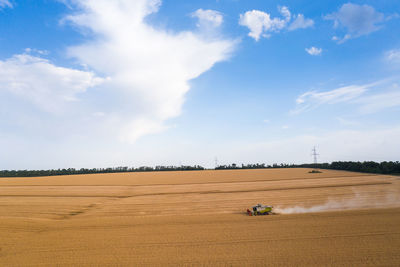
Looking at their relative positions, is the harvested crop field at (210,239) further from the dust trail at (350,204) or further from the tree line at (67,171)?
the tree line at (67,171)

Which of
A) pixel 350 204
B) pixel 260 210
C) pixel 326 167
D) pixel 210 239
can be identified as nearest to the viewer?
pixel 210 239

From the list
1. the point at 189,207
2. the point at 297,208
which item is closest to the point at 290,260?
the point at 297,208

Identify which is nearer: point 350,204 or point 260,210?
point 260,210

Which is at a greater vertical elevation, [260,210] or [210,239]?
[260,210]

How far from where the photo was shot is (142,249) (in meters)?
9.90

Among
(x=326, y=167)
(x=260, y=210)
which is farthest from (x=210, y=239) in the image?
(x=326, y=167)

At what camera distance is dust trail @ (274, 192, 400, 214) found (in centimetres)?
1688

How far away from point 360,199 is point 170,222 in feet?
Result: 56.9

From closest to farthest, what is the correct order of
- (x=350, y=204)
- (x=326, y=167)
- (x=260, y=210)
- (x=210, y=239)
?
(x=210, y=239)
(x=260, y=210)
(x=350, y=204)
(x=326, y=167)

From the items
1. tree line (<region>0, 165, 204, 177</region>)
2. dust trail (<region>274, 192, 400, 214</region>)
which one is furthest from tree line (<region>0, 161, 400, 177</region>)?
dust trail (<region>274, 192, 400, 214</region>)

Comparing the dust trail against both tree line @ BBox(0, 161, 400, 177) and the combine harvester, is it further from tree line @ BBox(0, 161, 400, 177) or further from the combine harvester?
tree line @ BBox(0, 161, 400, 177)

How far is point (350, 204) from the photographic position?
18500mm

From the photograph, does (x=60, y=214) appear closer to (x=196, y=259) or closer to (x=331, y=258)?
(x=196, y=259)

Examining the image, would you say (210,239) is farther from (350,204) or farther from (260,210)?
(350,204)
